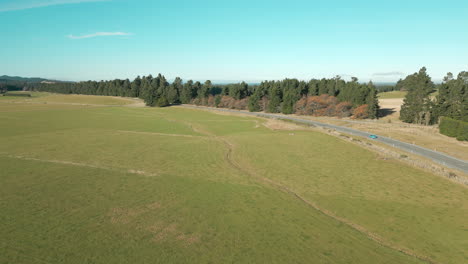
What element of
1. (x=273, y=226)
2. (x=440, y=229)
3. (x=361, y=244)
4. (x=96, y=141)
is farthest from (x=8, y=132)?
(x=440, y=229)

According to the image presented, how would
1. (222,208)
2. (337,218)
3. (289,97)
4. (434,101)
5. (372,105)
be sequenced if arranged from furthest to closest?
(289,97) < (372,105) < (434,101) < (222,208) < (337,218)

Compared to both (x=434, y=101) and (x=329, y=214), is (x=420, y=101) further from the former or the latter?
(x=329, y=214)

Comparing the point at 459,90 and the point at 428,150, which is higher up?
the point at 459,90

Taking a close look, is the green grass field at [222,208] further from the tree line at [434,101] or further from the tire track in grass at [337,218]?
the tree line at [434,101]

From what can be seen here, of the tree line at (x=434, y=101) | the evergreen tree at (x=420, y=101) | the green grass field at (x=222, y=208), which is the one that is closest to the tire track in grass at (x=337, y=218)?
the green grass field at (x=222, y=208)

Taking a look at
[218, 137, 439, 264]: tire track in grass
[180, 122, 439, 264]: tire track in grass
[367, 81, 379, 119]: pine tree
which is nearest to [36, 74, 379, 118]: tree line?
[367, 81, 379, 119]: pine tree

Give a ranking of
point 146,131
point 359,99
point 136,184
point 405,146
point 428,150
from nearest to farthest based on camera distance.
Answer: point 136,184, point 428,150, point 405,146, point 146,131, point 359,99

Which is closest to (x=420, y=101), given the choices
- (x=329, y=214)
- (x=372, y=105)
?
(x=372, y=105)

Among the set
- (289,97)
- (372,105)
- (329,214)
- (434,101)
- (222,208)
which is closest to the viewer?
(329,214)

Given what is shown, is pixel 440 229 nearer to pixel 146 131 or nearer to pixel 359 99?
pixel 146 131
